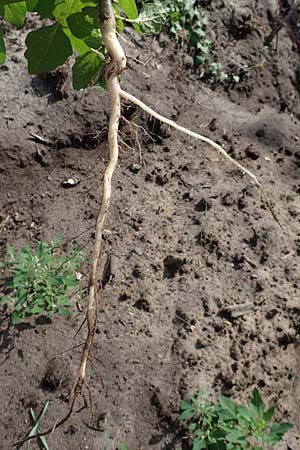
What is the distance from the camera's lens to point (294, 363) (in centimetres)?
183

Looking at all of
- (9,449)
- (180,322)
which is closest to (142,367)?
(180,322)

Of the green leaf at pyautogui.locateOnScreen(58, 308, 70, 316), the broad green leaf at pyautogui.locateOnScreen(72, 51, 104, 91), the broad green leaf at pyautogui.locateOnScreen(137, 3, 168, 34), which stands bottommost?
the green leaf at pyautogui.locateOnScreen(58, 308, 70, 316)

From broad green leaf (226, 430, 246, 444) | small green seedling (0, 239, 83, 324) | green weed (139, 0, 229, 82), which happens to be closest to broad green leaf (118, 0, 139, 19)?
small green seedling (0, 239, 83, 324)

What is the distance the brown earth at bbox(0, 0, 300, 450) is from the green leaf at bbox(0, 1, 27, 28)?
36.3 inches

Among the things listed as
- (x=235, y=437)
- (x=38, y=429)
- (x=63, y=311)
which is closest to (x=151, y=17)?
(x=63, y=311)

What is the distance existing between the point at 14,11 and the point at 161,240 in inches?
44.5

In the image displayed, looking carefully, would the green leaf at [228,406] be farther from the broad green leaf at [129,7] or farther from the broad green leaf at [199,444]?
the broad green leaf at [129,7]

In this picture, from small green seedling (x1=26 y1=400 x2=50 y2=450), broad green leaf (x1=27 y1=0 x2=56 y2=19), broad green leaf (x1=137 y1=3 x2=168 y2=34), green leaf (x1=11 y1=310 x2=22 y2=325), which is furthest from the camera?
A: green leaf (x1=11 y1=310 x2=22 y2=325)

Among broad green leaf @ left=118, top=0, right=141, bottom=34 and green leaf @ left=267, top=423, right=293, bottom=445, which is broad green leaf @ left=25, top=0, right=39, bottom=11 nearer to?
broad green leaf @ left=118, top=0, right=141, bottom=34

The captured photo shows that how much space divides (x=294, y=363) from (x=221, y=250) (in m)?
0.46

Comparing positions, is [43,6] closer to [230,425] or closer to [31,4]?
[31,4]

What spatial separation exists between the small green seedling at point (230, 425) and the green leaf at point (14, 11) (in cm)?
107

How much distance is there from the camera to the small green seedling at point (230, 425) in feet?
4.83

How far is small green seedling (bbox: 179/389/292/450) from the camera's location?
1471 mm
